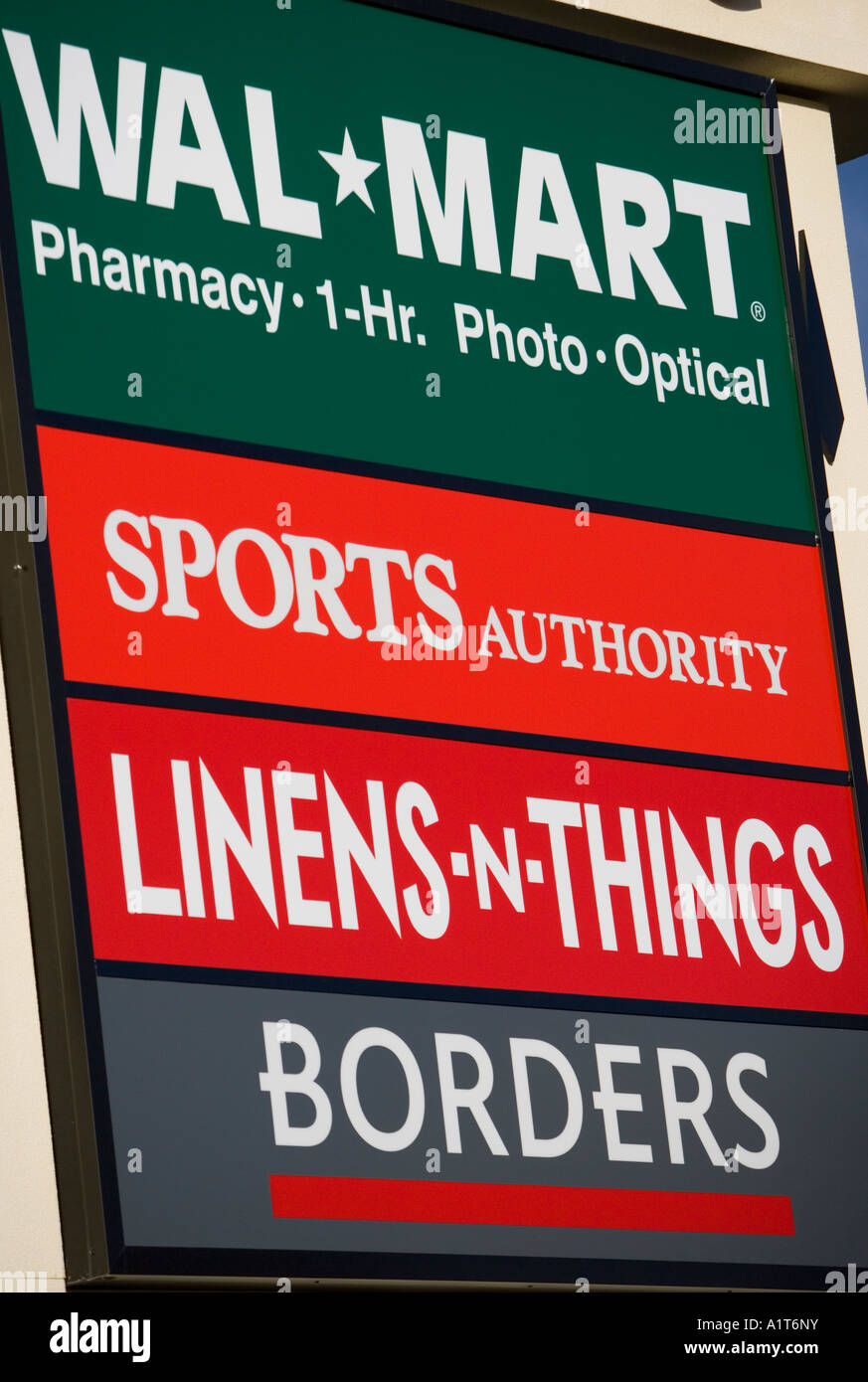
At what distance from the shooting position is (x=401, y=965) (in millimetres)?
4031

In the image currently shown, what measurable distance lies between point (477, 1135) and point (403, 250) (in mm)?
1795

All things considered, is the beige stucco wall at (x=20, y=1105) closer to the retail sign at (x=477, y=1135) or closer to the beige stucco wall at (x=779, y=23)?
the retail sign at (x=477, y=1135)

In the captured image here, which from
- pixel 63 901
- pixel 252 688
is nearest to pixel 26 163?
pixel 252 688

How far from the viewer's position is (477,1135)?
4.00 m

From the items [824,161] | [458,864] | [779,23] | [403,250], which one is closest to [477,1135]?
[458,864]

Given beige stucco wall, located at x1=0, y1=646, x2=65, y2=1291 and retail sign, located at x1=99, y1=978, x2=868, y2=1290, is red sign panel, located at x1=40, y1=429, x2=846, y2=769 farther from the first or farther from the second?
retail sign, located at x1=99, y1=978, x2=868, y2=1290

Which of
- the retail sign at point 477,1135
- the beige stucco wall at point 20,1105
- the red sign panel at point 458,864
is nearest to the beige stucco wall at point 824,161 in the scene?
the beige stucco wall at point 20,1105

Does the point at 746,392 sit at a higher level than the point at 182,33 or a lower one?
lower

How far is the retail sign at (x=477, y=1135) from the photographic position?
3.72 metres

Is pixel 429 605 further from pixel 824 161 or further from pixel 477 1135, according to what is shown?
pixel 824 161

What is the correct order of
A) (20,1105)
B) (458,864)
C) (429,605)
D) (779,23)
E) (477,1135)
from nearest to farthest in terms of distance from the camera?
(20,1105), (477,1135), (458,864), (429,605), (779,23)

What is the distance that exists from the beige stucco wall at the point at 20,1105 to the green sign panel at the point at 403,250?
83 centimetres
